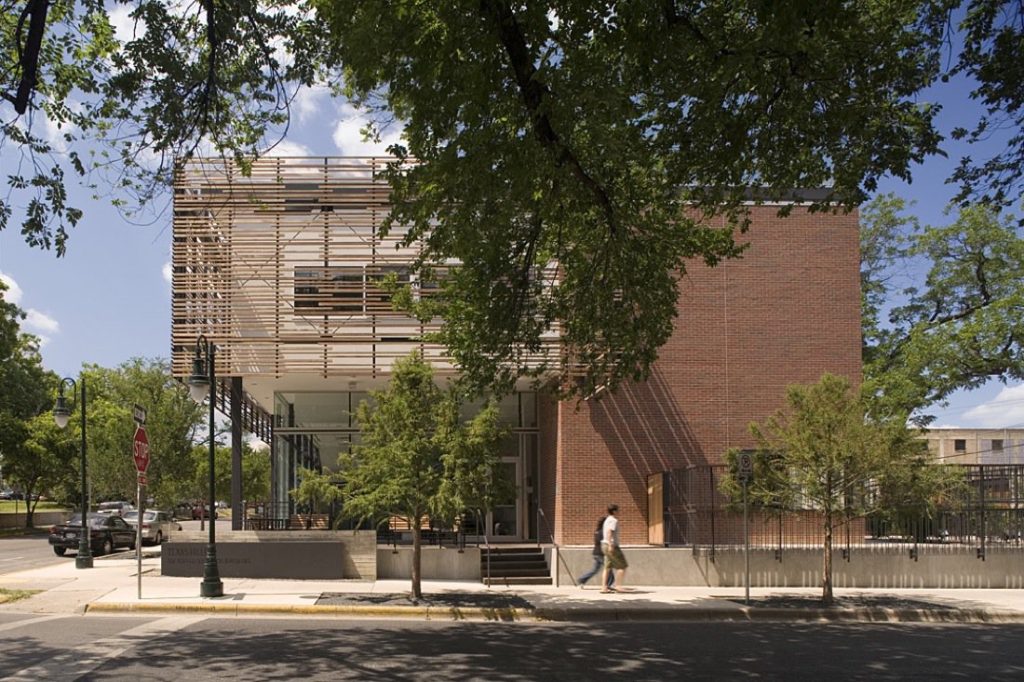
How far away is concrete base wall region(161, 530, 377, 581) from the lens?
1972 centimetres

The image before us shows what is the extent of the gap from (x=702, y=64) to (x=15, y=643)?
10558mm

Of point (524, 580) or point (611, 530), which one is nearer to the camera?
point (611, 530)

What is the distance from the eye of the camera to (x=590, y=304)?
13.3 meters

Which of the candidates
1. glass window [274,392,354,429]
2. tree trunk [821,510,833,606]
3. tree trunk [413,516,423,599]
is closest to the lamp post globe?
tree trunk [413,516,423,599]

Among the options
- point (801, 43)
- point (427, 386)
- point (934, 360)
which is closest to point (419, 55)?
point (801, 43)

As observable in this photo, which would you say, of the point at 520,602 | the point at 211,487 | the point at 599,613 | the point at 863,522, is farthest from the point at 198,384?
the point at 863,522

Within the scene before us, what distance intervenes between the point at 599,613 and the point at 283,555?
7438 mm

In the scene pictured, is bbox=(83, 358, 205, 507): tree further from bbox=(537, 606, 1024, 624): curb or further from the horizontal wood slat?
bbox=(537, 606, 1024, 624): curb

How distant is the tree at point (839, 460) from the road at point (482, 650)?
2.38 meters

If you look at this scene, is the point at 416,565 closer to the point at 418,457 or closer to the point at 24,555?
the point at 418,457

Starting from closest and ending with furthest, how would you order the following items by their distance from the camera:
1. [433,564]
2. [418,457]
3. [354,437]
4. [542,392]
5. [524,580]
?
[418,457]
[524,580]
[433,564]
[542,392]
[354,437]

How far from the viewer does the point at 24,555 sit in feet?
102

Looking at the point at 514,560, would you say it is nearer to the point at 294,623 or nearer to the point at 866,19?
the point at 294,623

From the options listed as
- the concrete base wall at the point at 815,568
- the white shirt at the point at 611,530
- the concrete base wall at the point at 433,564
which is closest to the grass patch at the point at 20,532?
the concrete base wall at the point at 433,564
